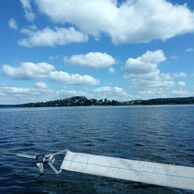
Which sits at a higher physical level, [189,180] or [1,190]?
[189,180]

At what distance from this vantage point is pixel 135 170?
14539 millimetres

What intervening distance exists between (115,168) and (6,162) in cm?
1247

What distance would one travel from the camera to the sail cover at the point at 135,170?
13562 mm

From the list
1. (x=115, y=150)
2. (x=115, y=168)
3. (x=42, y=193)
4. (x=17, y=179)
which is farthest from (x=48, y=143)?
(x=115, y=168)

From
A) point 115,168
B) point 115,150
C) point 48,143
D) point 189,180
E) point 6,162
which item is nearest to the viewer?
point 189,180

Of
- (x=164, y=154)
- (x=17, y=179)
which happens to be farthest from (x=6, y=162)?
(x=164, y=154)

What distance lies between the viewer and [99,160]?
1551 centimetres

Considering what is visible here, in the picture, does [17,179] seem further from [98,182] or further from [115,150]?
[115,150]

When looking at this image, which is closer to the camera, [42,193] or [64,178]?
[42,193]

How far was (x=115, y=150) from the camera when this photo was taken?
97.1 ft

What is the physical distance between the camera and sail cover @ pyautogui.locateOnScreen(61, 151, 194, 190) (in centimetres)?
1356

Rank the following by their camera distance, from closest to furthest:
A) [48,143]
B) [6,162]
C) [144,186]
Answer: [144,186], [6,162], [48,143]

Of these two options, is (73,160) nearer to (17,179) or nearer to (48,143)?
(17,179)

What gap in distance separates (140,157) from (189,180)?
12.8 metres
